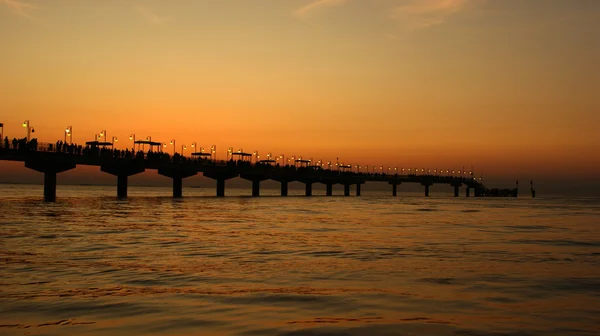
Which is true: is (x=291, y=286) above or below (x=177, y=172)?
below

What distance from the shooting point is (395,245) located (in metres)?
25.3

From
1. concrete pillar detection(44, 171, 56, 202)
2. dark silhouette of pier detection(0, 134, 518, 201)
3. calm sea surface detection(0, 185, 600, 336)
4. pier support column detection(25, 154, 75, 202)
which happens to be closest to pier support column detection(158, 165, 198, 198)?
dark silhouette of pier detection(0, 134, 518, 201)

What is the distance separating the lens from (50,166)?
7506 cm

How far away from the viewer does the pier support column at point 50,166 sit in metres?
72.5

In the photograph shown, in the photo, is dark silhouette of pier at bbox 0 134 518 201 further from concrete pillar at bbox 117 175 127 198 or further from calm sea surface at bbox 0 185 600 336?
calm sea surface at bbox 0 185 600 336

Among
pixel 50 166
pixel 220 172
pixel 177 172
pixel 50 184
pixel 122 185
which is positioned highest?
pixel 50 166

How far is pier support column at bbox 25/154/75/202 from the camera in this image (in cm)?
7250

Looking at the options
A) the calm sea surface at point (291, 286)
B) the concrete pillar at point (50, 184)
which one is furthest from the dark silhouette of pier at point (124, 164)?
the calm sea surface at point (291, 286)

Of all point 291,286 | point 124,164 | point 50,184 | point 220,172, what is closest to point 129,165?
point 124,164

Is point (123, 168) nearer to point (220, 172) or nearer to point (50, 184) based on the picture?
point (50, 184)

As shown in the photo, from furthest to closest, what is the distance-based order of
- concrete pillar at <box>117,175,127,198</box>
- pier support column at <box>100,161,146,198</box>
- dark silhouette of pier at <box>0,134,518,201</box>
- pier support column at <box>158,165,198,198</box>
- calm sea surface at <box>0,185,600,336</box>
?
1. pier support column at <box>158,165,198,198</box>
2. concrete pillar at <box>117,175,127,198</box>
3. pier support column at <box>100,161,146,198</box>
4. dark silhouette of pier at <box>0,134,518,201</box>
5. calm sea surface at <box>0,185,600,336</box>

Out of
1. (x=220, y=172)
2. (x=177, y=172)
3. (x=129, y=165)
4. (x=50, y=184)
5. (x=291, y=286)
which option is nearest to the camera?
(x=291, y=286)

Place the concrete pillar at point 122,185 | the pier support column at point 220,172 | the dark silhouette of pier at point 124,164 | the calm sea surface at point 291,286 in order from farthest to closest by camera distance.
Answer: the pier support column at point 220,172, the concrete pillar at point 122,185, the dark silhouette of pier at point 124,164, the calm sea surface at point 291,286

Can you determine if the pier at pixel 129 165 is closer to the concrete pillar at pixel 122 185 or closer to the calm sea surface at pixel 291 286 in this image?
the concrete pillar at pixel 122 185
